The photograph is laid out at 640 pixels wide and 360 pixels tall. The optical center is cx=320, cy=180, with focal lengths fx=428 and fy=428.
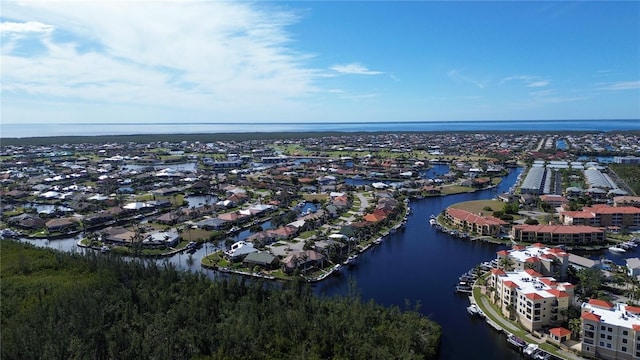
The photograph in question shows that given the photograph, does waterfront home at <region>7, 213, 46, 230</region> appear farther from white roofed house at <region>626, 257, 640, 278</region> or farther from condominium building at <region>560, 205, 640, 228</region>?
condominium building at <region>560, 205, 640, 228</region>

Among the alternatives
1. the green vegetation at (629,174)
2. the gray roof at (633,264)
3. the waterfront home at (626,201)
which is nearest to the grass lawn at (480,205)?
the waterfront home at (626,201)

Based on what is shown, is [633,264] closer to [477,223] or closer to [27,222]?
[477,223]

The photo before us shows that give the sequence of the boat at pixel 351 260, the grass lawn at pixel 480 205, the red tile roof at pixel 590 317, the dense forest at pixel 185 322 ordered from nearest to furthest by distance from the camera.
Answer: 1. the dense forest at pixel 185 322
2. the red tile roof at pixel 590 317
3. the boat at pixel 351 260
4. the grass lawn at pixel 480 205

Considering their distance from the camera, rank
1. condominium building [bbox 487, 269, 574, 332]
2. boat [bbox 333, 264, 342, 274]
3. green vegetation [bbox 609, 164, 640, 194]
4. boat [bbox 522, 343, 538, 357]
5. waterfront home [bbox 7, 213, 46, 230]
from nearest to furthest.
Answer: boat [bbox 522, 343, 538, 357] → condominium building [bbox 487, 269, 574, 332] → boat [bbox 333, 264, 342, 274] → waterfront home [bbox 7, 213, 46, 230] → green vegetation [bbox 609, 164, 640, 194]

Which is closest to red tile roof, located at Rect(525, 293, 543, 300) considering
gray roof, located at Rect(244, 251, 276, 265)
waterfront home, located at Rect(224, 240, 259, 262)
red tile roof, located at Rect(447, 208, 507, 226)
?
gray roof, located at Rect(244, 251, 276, 265)

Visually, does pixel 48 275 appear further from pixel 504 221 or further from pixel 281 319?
pixel 504 221

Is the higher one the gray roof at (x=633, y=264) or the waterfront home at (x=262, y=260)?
the gray roof at (x=633, y=264)

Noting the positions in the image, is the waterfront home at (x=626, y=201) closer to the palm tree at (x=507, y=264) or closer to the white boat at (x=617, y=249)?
the white boat at (x=617, y=249)
